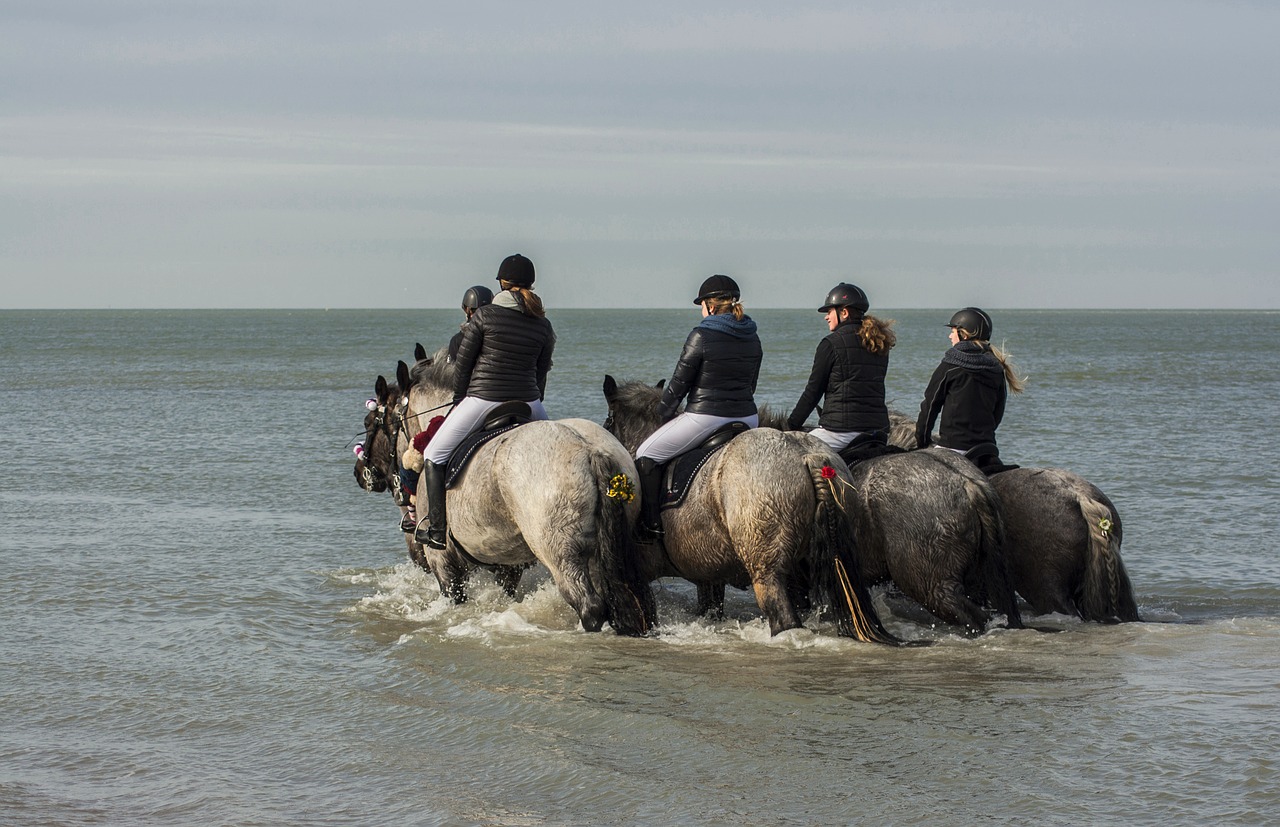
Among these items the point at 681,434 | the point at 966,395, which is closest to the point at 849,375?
the point at 966,395

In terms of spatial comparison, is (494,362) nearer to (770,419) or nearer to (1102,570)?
(770,419)

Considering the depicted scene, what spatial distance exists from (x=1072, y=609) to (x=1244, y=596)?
246cm

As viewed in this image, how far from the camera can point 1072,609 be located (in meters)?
9.76

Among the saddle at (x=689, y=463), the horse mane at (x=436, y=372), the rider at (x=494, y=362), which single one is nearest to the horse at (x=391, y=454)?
the horse mane at (x=436, y=372)

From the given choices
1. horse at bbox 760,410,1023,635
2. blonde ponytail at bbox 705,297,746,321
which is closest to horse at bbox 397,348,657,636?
blonde ponytail at bbox 705,297,746,321

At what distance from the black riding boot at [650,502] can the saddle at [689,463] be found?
6 centimetres

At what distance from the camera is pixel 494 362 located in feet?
32.6

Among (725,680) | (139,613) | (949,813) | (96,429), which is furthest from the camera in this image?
(96,429)

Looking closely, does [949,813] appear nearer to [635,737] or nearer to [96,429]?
[635,737]

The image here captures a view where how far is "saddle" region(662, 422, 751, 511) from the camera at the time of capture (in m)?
9.59

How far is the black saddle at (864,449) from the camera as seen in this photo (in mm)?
10195

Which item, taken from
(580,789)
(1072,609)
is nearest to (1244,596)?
(1072,609)

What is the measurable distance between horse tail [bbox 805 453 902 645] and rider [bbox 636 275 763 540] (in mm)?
933
